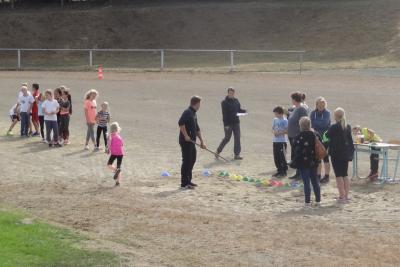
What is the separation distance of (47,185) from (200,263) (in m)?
6.66

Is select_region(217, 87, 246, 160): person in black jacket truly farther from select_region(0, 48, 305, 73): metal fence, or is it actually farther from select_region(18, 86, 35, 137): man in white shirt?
select_region(0, 48, 305, 73): metal fence

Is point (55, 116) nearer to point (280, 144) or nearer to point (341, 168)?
point (280, 144)

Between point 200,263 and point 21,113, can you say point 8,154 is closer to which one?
point 21,113

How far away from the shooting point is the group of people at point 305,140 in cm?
1510

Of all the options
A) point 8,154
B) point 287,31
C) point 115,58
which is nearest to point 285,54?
point 287,31

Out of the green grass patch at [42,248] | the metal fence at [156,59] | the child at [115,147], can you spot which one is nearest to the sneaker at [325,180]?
→ the child at [115,147]

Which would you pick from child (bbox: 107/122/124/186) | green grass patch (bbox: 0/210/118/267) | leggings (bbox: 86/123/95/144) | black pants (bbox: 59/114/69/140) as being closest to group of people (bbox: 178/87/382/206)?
child (bbox: 107/122/124/186)

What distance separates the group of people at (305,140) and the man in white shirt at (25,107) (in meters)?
6.52

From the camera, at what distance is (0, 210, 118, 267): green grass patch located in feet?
37.2

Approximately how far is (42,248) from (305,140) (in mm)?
5258

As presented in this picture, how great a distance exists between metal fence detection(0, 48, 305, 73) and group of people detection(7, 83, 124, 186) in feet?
53.4

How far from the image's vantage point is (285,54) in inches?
1705

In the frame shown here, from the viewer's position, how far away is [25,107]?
80.2 feet

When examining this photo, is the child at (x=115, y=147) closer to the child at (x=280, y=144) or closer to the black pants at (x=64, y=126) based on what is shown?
the child at (x=280, y=144)
